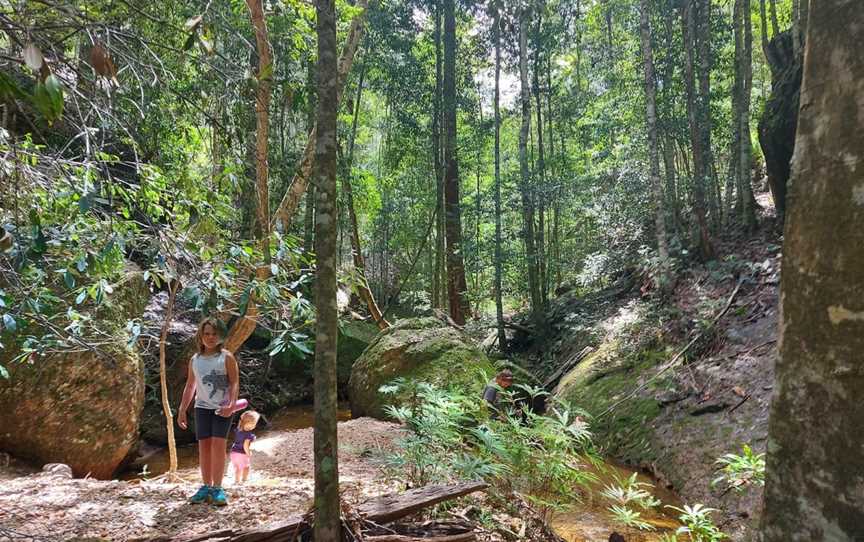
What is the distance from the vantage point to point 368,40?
14.6 metres

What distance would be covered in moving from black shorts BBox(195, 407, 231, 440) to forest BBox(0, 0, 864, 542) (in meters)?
0.02

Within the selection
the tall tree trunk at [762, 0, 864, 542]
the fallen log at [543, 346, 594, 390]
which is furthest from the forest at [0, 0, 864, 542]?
the fallen log at [543, 346, 594, 390]

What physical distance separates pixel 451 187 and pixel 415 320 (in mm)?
5592

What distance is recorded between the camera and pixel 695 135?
10516 millimetres

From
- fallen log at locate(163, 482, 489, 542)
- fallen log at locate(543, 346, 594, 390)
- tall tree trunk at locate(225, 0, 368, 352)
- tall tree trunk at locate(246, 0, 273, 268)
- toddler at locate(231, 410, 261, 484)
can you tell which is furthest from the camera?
fallen log at locate(543, 346, 594, 390)

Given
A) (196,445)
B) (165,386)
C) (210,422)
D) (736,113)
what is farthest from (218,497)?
(736,113)

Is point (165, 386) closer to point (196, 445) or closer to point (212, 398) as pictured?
point (212, 398)

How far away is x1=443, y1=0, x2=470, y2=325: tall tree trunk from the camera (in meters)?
13.8

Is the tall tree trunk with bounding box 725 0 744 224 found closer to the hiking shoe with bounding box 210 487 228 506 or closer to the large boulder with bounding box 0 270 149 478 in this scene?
the hiking shoe with bounding box 210 487 228 506

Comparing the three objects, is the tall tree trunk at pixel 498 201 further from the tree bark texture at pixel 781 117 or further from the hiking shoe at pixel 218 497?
the hiking shoe at pixel 218 497

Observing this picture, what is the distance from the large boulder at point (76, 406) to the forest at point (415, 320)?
31 mm

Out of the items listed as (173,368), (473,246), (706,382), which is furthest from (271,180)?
(706,382)

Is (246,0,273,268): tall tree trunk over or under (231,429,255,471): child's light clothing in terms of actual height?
over

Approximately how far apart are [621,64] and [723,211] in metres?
5.03
